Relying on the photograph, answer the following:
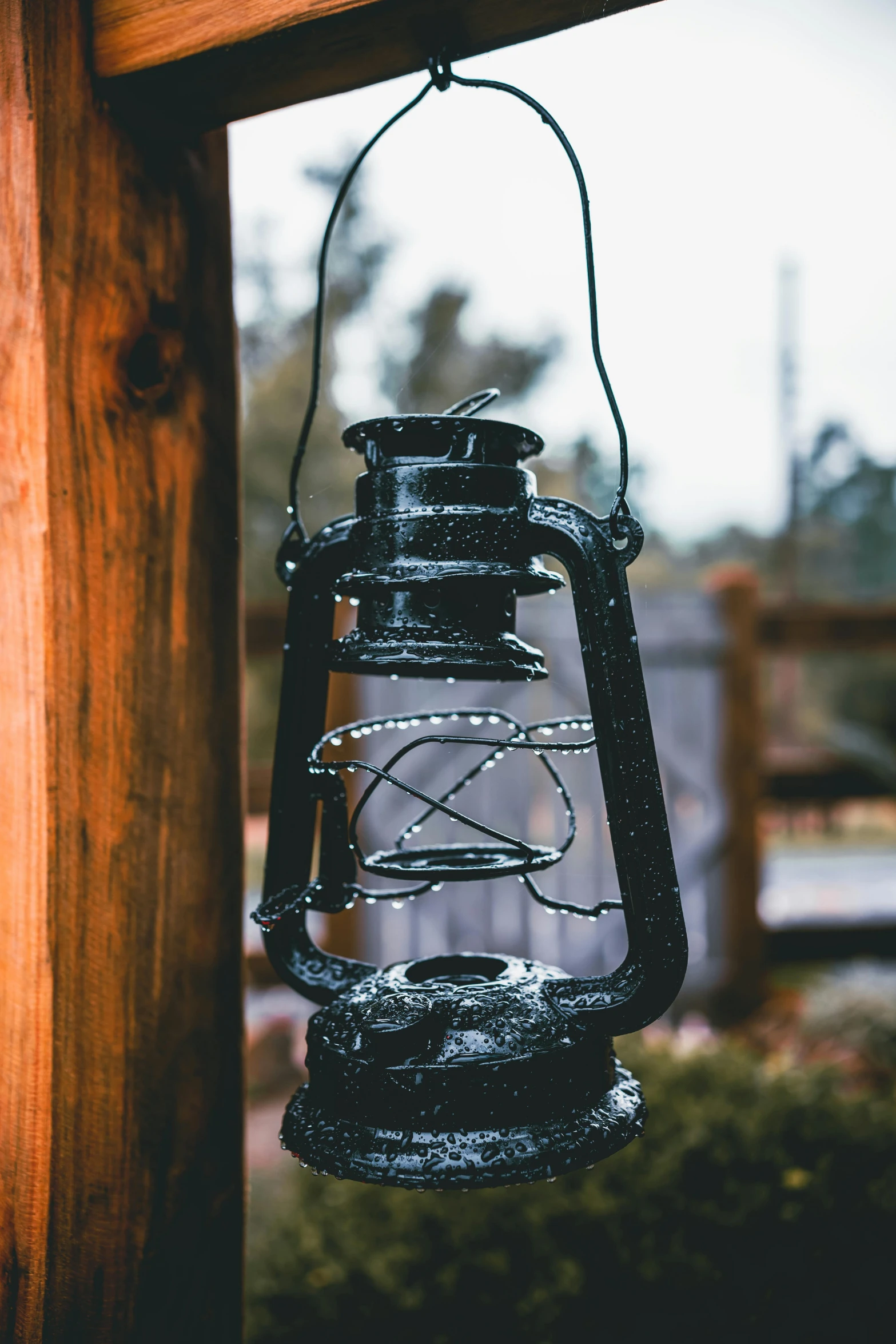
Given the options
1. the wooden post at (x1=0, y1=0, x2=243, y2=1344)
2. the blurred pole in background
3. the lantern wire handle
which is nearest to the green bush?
the wooden post at (x1=0, y1=0, x2=243, y2=1344)

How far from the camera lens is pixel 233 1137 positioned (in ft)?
4.15

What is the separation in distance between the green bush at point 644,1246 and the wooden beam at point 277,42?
2164mm

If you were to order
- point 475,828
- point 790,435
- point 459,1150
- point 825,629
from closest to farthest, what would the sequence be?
point 459,1150
point 475,828
point 825,629
point 790,435

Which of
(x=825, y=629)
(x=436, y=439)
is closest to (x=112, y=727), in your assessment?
(x=436, y=439)

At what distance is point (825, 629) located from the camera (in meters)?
4.43

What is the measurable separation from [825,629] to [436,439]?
3.93 m

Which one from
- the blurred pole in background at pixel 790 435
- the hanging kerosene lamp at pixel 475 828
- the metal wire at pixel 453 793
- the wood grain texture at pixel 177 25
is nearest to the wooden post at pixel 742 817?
the metal wire at pixel 453 793

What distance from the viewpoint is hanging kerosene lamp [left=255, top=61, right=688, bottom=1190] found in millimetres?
879

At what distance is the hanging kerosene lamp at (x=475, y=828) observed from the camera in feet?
2.89

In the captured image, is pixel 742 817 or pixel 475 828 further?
pixel 742 817

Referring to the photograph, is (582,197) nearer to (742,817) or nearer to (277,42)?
(277,42)

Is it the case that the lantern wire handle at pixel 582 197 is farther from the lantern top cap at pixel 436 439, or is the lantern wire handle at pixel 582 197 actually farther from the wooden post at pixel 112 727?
the wooden post at pixel 112 727

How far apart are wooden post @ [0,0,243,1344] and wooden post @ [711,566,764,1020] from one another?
3.41 metres

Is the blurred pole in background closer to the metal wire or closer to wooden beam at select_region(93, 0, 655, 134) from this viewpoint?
the metal wire
